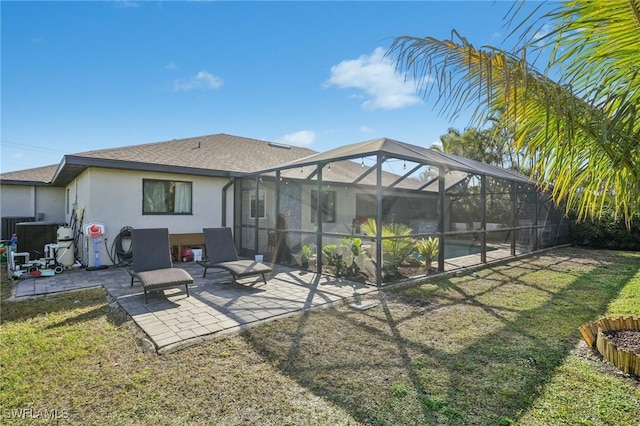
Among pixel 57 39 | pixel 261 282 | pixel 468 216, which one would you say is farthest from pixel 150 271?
pixel 468 216

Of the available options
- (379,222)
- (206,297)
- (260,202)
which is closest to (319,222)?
(379,222)

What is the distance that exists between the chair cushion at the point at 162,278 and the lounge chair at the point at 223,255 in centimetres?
100

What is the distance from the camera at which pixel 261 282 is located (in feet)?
23.9

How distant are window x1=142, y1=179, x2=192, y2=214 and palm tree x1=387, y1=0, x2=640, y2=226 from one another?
9067 millimetres

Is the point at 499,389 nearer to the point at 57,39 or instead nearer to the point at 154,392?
the point at 154,392

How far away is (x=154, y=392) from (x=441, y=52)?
13.4 feet

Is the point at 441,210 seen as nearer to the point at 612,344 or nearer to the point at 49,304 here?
the point at 612,344

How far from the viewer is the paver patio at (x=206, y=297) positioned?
4512mm

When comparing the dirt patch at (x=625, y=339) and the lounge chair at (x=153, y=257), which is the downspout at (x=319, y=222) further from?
the dirt patch at (x=625, y=339)

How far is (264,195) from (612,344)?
32.1ft

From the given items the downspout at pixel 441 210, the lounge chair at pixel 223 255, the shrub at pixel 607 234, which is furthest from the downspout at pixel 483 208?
the shrub at pixel 607 234

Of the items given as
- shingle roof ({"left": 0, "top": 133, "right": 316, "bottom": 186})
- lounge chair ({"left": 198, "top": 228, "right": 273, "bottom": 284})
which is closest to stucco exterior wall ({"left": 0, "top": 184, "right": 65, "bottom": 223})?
shingle roof ({"left": 0, "top": 133, "right": 316, "bottom": 186})

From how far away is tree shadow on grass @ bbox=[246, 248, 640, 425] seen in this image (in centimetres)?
279

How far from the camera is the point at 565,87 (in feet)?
9.07
